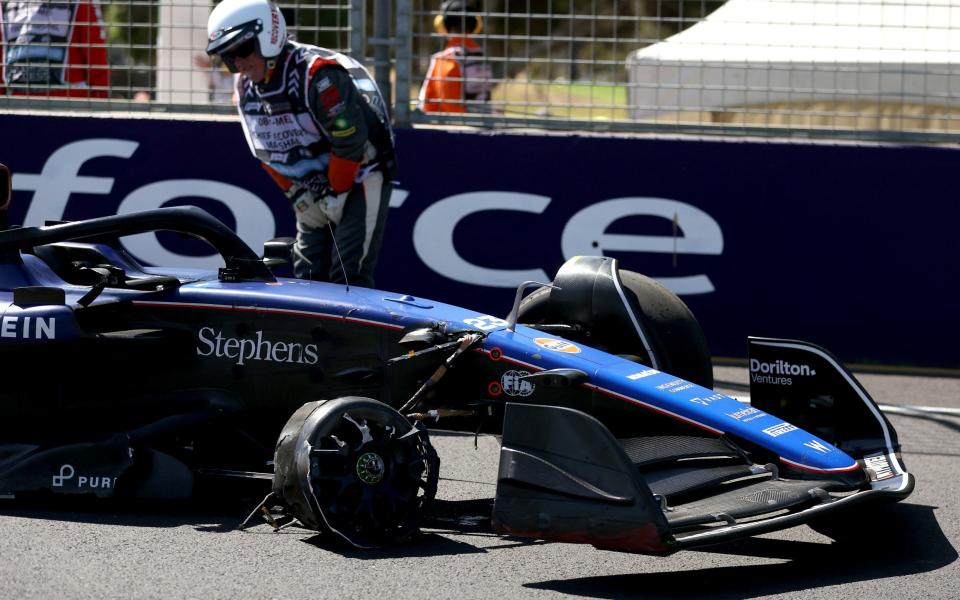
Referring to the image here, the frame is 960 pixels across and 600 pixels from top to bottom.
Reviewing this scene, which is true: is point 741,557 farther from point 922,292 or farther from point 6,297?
point 922,292

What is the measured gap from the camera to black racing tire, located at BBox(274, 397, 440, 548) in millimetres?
4512

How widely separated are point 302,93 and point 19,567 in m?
3.10

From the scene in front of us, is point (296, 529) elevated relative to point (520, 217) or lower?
lower

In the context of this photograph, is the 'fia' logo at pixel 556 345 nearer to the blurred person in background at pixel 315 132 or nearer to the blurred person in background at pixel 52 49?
the blurred person in background at pixel 315 132

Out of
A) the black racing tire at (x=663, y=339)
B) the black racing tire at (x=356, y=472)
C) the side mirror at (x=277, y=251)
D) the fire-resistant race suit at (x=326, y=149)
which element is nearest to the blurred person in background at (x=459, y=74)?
the fire-resistant race suit at (x=326, y=149)

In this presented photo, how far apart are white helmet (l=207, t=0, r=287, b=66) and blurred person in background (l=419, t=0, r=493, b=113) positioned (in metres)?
2.00

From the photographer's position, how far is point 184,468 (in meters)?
4.96

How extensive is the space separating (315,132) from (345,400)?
256cm

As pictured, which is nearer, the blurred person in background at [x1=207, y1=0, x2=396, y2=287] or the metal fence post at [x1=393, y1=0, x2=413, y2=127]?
the blurred person in background at [x1=207, y1=0, x2=396, y2=287]

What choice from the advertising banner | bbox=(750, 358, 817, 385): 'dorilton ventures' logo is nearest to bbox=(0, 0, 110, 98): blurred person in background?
the advertising banner

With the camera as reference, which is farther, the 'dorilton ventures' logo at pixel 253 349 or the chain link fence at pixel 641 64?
the chain link fence at pixel 641 64

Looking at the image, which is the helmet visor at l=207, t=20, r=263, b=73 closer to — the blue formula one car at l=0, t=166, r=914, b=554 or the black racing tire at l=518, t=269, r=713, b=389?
the blue formula one car at l=0, t=166, r=914, b=554

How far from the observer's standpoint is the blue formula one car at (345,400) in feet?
14.9

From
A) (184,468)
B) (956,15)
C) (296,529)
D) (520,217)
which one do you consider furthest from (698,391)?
(956,15)
